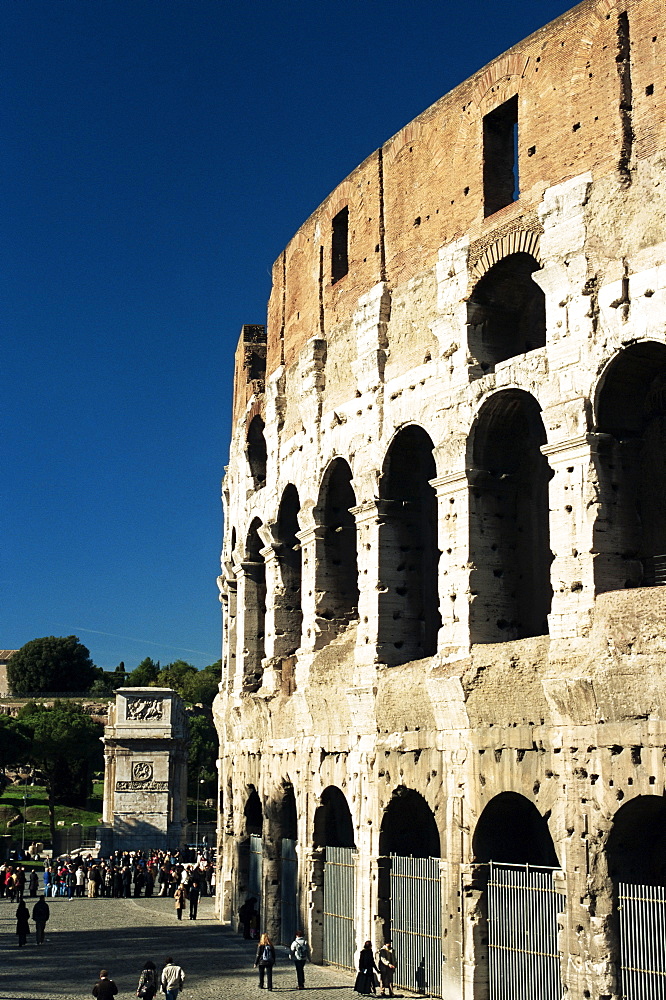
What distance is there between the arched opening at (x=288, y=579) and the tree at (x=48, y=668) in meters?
66.7

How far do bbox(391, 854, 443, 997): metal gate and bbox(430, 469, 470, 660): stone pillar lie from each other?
2745 mm

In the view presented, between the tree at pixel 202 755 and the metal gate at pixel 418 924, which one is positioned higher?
the tree at pixel 202 755

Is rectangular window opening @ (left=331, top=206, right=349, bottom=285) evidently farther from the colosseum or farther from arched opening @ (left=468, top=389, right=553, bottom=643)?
arched opening @ (left=468, top=389, right=553, bottom=643)

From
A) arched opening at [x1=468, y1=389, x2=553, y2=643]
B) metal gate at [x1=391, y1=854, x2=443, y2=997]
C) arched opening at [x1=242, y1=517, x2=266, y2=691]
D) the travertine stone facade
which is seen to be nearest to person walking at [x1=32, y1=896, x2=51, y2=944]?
arched opening at [x1=242, y1=517, x2=266, y2=691]

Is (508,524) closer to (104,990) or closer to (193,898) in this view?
(104,990)

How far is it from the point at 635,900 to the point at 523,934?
6.17 ft

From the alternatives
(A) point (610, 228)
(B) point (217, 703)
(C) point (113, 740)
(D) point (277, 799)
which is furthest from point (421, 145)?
(C) point (113, 740)

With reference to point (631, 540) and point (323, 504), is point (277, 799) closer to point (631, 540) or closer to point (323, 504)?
point (323, 504)

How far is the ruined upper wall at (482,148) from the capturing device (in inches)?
528

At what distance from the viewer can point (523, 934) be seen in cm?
1340

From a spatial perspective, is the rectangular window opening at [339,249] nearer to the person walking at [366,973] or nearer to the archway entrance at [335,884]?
the archway entrance at [335,884]

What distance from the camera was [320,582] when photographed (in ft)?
63.1

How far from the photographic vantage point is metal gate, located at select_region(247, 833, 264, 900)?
21953mm

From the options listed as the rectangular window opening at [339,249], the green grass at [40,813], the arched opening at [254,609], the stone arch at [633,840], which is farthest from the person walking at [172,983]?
the green grass at [40,813]
